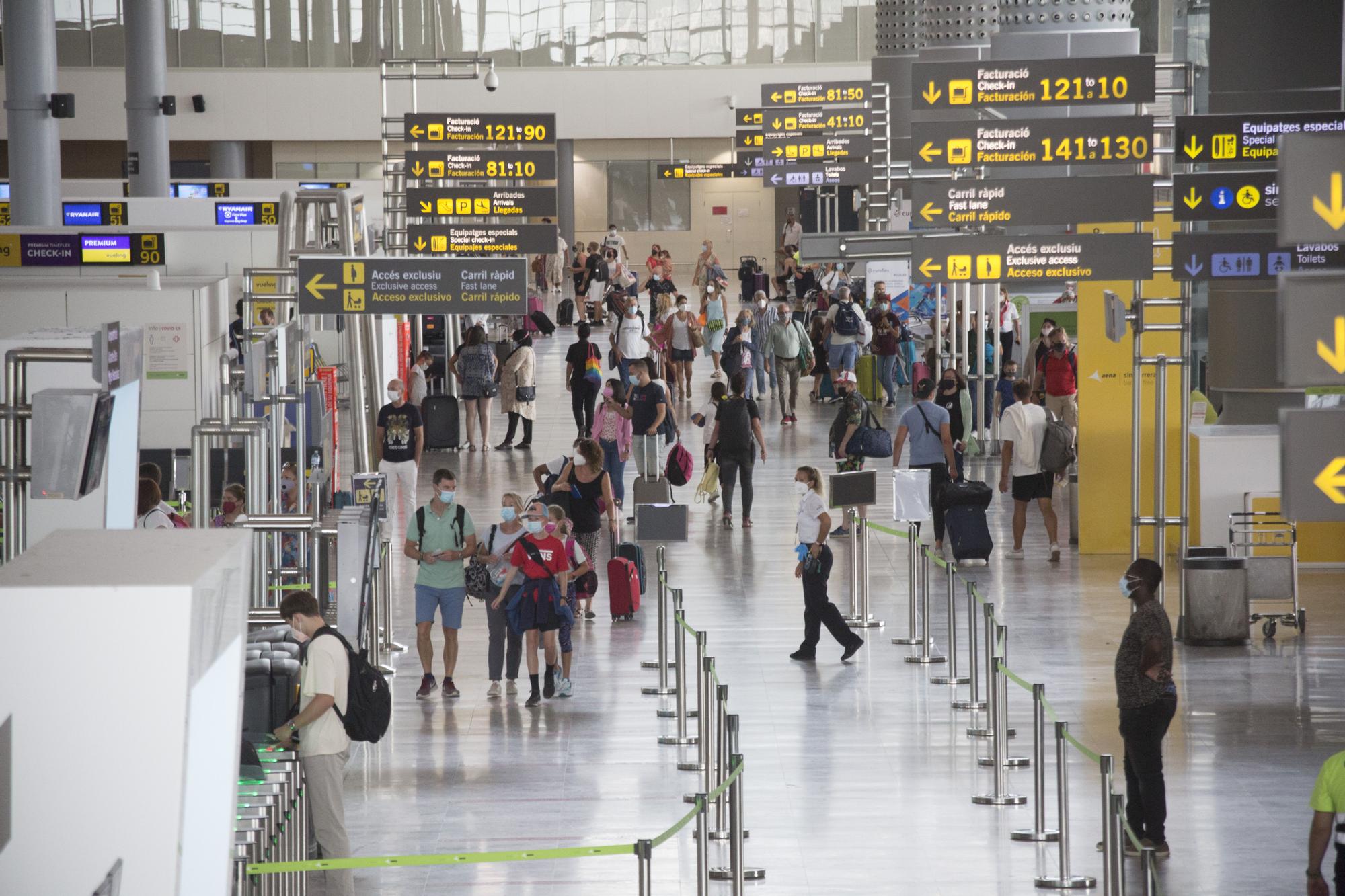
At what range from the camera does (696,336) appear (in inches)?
1075

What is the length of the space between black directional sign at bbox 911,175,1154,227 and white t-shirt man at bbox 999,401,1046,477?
9.09 feet

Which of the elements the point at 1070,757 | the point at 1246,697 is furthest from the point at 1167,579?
the point at 1070,757

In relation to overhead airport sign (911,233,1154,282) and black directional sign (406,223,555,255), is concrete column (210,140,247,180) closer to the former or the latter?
black directional sign (406,223,555,255)

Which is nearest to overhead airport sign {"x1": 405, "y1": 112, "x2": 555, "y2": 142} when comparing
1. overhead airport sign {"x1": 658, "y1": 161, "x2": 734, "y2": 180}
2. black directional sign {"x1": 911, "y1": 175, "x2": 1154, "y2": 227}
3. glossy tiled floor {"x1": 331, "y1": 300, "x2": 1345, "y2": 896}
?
glossy tiled floor {"x1": 331, "y1": 300, "x2": 1345, "y2": 896}

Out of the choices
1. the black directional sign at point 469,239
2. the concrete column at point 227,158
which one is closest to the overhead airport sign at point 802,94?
the black directional sign at point 469,239

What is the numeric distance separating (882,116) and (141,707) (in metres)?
19.0

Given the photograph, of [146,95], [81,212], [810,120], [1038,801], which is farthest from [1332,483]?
[146,95]

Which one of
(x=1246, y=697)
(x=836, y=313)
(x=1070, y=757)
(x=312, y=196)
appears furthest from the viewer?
(x=836, y=313)

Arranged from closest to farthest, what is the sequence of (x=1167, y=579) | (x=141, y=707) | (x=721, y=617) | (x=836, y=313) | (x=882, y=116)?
(x=141, y=707) < (x=721, y=617) < (x=1167, y=579) < (x=882, y=116) < (x=836, y=313)

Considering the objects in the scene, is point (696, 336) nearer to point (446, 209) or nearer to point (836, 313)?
point (836, 313)

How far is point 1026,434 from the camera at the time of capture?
55.3 ft

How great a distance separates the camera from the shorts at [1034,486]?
17.1 m

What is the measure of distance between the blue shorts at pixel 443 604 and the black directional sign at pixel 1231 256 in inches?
228

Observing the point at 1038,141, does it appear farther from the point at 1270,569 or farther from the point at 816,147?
the point at 816,147
